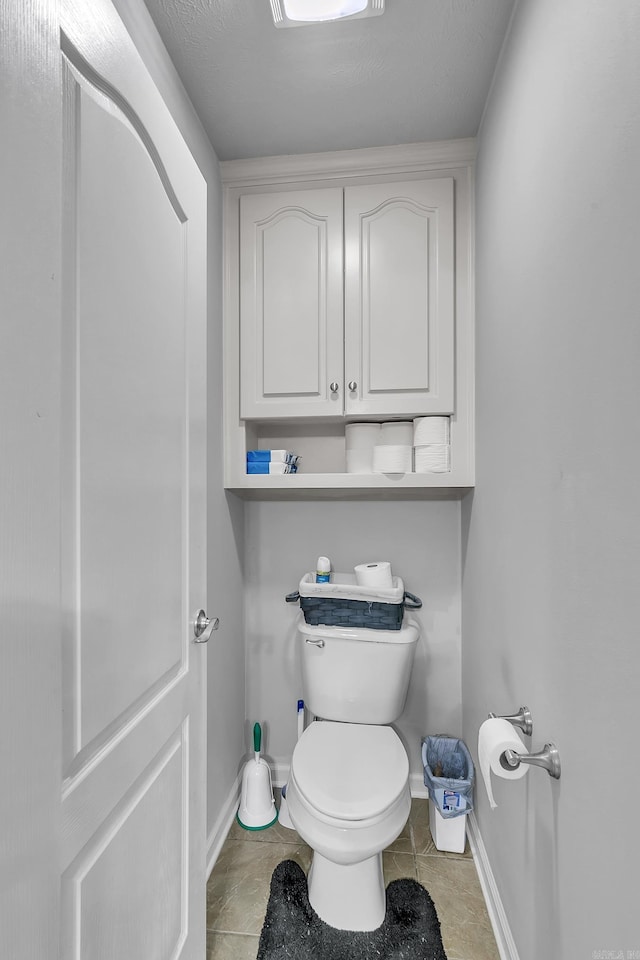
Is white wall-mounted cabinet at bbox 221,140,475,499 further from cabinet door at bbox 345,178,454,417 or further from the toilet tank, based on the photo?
the toilet tank

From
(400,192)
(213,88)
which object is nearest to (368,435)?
(400,192)

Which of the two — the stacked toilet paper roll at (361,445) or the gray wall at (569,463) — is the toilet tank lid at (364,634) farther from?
the stacked toilet paper roll at (361,445)

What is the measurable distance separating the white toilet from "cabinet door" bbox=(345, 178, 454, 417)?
852mm

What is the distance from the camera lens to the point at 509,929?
127cm

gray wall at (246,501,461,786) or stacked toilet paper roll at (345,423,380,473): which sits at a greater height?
stacked toilet paper roll at (345,423,380,473)

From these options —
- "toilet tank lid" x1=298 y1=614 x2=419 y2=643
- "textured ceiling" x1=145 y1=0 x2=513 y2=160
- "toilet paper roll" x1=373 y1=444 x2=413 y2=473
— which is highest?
"textured ceiling" x1=145 y1=0 x2=513 y2=160

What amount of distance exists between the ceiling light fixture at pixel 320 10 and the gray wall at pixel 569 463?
0.36 meters

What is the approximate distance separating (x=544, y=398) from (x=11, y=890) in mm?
1090

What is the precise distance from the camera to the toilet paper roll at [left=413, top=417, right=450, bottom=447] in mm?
1766

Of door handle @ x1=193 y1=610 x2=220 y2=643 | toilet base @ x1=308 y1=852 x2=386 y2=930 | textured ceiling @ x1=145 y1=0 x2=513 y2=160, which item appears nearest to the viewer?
door handle @ x1=193 y1=610 x2=220 y2=643

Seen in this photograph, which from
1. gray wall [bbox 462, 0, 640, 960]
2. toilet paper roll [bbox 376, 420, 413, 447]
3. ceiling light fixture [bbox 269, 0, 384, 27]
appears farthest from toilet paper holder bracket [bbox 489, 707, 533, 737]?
ceiling light fixture [bbox 269, 0, 384, 27]

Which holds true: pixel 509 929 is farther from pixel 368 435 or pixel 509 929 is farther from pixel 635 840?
pixel 368 435

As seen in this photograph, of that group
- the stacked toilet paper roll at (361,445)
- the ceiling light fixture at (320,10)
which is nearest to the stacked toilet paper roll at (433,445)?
the stacked toilet paper roll at (361,445)

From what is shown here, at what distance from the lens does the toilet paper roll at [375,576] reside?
1834mm
